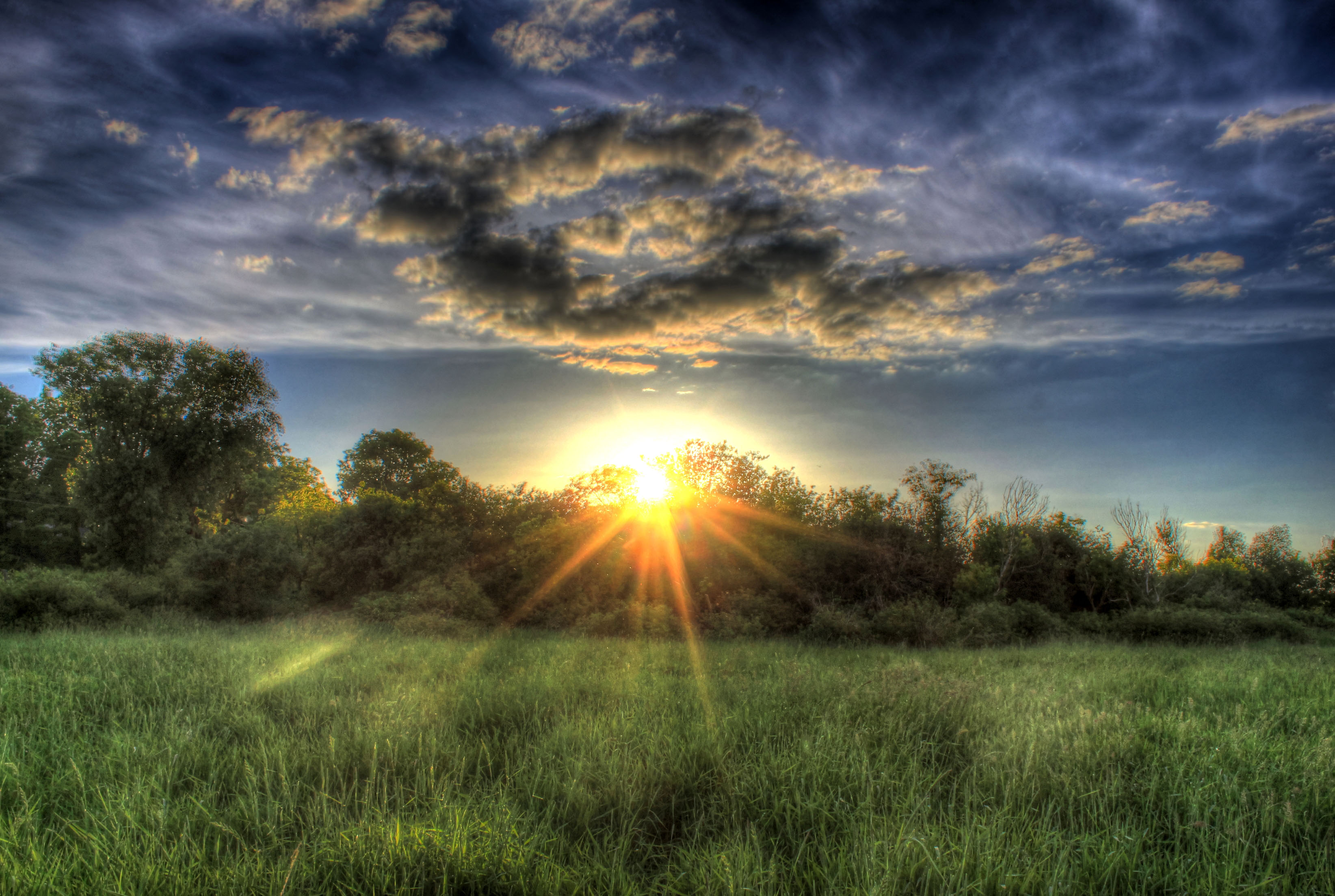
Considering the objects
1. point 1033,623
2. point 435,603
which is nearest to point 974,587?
point 1033,623

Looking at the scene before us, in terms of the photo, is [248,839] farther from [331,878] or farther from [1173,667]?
[1173,667]

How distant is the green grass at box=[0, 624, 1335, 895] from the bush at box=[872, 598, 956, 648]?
872cm

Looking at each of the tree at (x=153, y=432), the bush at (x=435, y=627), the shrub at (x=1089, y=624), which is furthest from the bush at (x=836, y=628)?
the tree at (x=153, y=432)

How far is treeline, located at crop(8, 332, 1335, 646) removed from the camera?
17312 mm

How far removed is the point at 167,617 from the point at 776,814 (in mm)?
21465

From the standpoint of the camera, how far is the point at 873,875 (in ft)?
8.82

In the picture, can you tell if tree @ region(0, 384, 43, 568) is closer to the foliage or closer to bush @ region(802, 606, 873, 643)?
the foliage

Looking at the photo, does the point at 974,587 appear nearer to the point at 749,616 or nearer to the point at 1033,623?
the point at 1033,623

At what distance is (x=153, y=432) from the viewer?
27156 mm

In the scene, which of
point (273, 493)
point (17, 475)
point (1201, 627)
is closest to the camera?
point (1201, 627)

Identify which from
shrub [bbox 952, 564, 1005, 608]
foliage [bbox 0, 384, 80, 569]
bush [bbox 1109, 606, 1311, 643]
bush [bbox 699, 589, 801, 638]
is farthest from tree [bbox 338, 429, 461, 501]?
bush [bbox 1109, 606, 1311, 643]

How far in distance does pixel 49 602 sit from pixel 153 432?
1457 centimetres

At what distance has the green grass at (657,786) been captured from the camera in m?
2.84

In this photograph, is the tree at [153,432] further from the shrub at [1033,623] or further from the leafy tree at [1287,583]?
the leafy tree at [1287,583]
